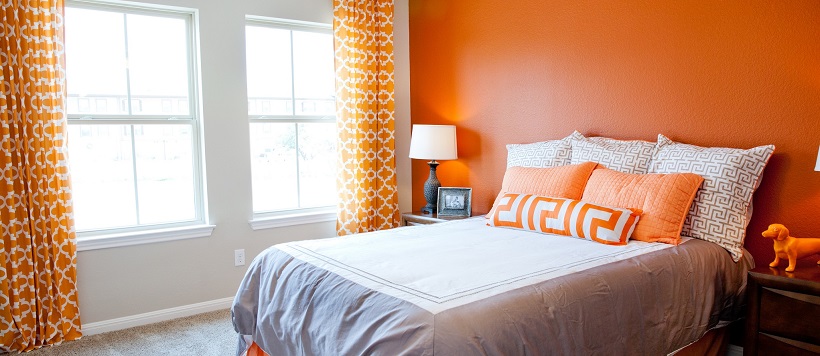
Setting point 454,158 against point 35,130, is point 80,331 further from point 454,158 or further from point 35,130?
point 454,158

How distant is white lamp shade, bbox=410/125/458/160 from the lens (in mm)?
3912

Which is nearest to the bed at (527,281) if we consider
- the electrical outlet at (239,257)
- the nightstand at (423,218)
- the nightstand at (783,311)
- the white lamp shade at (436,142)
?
the nightstand at (783,311)

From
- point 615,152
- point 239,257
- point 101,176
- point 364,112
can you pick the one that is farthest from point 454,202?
point 101,176

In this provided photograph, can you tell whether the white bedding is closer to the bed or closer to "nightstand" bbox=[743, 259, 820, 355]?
the bed

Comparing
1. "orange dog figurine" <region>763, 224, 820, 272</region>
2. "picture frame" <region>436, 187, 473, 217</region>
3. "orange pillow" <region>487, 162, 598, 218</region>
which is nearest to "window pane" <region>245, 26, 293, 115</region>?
"picture frame" <region>436, 187, 473, 217</region>

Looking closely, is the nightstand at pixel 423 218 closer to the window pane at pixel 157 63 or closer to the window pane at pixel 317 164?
the window pane at pixel 317 164

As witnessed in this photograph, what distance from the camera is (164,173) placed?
3.59m

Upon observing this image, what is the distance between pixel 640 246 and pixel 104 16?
331 cm

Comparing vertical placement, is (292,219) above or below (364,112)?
below

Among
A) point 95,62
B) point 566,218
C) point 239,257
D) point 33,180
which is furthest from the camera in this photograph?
point 239,257

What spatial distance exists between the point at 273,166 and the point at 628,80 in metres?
2.48

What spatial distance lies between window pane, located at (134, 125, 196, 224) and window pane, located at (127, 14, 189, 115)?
0.15 m

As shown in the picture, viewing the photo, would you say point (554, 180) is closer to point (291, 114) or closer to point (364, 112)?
point (364, 112)

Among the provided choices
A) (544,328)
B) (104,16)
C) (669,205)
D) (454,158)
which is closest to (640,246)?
(669,205)
